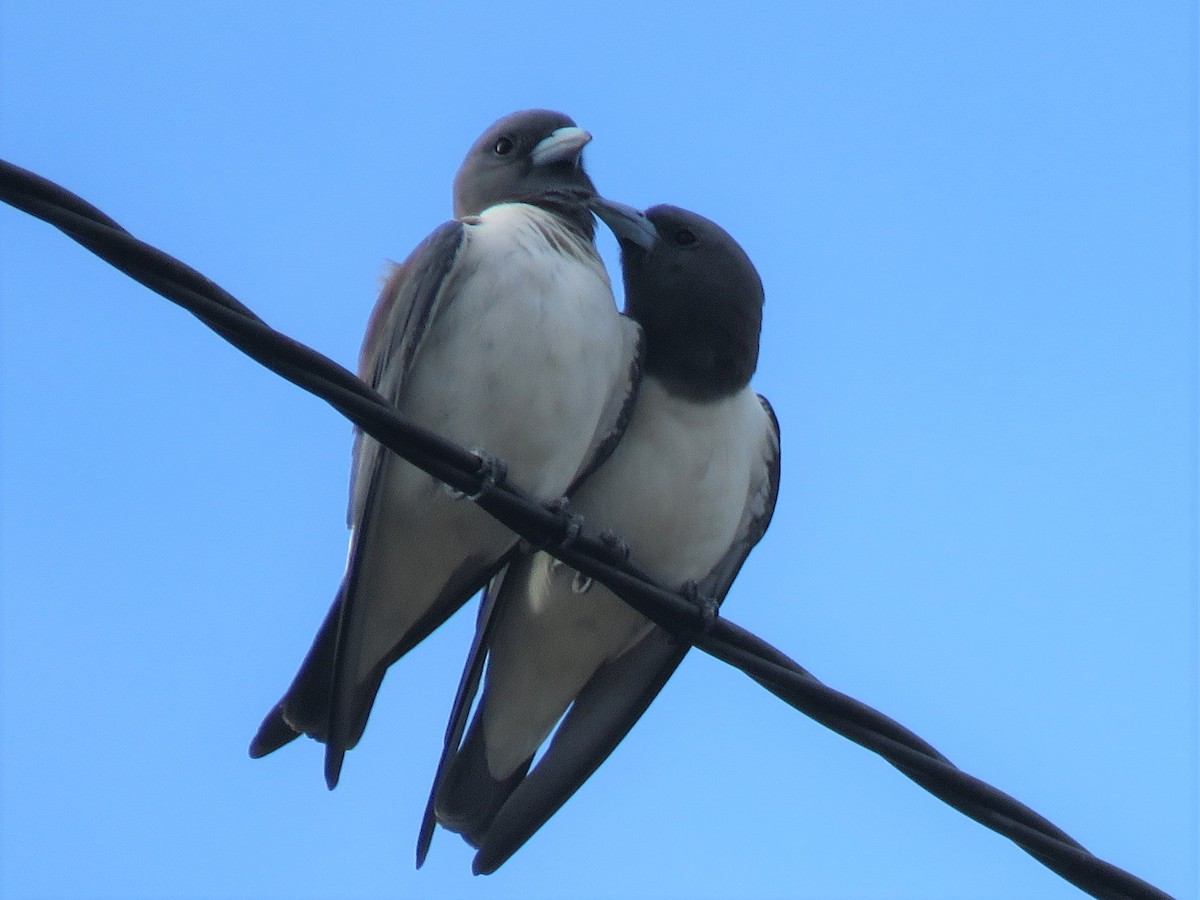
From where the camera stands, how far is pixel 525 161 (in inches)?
273

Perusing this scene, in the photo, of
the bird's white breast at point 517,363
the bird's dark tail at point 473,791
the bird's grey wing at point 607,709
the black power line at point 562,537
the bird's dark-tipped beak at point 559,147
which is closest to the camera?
the black power line at point 562,537

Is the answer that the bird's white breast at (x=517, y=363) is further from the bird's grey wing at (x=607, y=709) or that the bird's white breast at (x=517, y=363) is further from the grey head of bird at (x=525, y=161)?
the grey head of bird at (x=525, y=161)

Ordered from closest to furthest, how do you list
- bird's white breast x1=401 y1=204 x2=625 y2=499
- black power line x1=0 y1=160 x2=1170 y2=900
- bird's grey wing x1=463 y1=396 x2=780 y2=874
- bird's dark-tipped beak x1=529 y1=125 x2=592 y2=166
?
black power line x1=0 y1=160 x2=1170 y2=900
bird's white breast x1=401 y1=204 x2=625 y2=499
bird's grey wing x1=463 y1=396 x2=780 y2=874
bird's dark-tipped beak x1=529 y1=125 x2=592 y2=166

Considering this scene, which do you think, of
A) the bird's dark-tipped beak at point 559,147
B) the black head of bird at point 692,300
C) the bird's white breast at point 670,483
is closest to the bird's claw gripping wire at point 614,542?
the bird's white breast at point 670,483

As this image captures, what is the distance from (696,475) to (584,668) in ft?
3.04

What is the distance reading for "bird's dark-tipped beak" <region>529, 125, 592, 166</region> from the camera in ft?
22.5

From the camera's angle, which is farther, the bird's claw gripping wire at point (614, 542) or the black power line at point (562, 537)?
the bird's claw gripping wire at point (614, 542)

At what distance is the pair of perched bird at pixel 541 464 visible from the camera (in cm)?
552

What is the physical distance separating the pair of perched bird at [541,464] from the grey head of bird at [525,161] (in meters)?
0.01

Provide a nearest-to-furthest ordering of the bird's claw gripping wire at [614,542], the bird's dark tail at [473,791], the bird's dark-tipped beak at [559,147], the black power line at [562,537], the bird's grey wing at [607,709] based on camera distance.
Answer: the black power line at [562,537] → the bird's claw gripping wire at [614,542] → the bird's grey wing at [607,709] → the bird's dark tail at [473,791] → the bird's dark-tipped beak at [559,147]

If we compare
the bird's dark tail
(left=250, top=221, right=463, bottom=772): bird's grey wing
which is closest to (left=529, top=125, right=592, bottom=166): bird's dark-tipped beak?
(left=250, top=221, right=463, bottom=772): bird's grey wing

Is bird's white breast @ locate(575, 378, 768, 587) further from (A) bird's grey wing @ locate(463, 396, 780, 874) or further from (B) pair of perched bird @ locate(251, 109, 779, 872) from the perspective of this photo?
(A) bird's grey wing @ locate(463, 396, 780, 874)

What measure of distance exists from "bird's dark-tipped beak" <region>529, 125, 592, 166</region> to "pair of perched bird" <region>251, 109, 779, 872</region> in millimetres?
13

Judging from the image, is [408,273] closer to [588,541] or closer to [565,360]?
[565,360]
